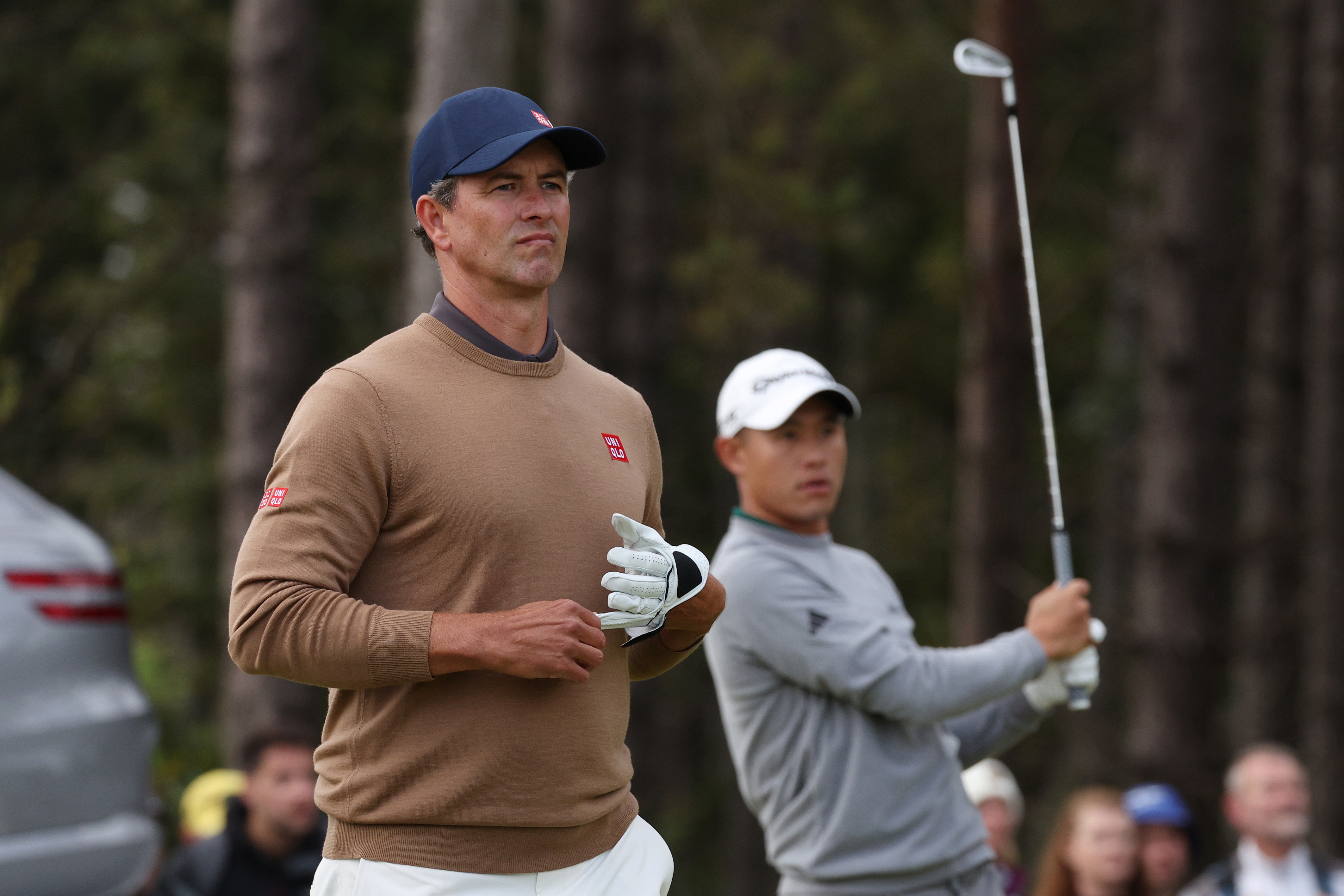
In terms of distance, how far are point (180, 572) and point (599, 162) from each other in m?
13.7

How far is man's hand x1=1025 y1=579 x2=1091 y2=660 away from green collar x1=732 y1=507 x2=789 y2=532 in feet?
2.13

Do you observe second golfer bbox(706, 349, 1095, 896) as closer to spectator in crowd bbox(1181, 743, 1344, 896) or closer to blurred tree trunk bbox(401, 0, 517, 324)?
blurred tree trunk bbox(401, 0, 517, 324)

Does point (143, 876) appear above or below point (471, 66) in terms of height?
below

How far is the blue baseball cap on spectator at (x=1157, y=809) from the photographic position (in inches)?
275

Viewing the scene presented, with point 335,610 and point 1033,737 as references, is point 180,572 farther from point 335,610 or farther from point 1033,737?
point 335,610

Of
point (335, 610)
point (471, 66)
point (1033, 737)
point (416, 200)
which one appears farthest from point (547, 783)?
point (1033, 737)

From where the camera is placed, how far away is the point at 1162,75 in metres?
12.0

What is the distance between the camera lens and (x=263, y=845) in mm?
5770

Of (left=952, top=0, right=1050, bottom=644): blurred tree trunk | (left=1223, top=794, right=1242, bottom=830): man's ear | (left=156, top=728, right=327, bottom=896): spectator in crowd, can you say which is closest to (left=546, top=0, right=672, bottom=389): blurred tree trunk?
(left=952, top=0, right=1050, bottom=644): blurred tree trunk

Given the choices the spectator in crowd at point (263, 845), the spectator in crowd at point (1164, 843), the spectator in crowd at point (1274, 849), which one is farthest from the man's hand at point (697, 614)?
the spectator in crowd at point (1274, 849)

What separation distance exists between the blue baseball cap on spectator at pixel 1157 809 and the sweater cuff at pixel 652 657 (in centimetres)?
437

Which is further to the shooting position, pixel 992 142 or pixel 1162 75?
pixel 1162 75

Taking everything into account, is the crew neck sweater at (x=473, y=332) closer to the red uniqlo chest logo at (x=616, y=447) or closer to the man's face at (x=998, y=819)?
the red uniqlo chest logo at (x=616, y=447)

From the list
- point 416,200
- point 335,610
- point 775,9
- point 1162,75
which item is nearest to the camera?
point 335,610
